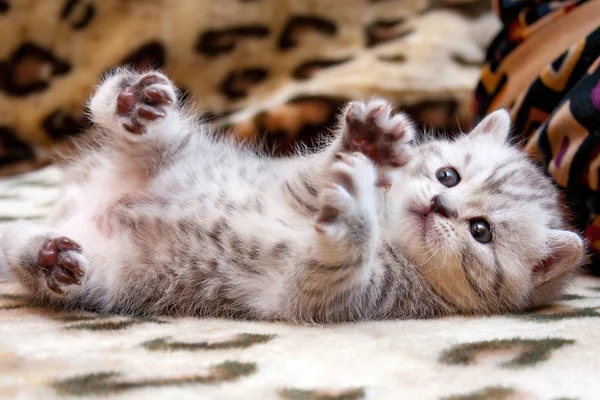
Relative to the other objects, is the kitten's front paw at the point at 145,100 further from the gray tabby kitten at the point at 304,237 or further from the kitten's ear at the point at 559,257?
the kitten's ear at the point at 559,257

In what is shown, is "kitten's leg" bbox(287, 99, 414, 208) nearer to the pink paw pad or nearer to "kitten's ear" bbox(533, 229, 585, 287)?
"kitten's ear" bbox(533, 229, 585, 287)

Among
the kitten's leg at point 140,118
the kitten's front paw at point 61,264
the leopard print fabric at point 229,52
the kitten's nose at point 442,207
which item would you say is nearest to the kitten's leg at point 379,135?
the kitten's nose at point 442,207

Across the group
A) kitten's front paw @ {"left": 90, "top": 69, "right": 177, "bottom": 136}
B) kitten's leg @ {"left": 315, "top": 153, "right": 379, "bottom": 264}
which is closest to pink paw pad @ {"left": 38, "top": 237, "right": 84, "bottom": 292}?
kitten's front paw @ {"left": 90, "top": 69, "right": 177, "bottom": 136}

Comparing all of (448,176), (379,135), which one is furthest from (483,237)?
(379,135)

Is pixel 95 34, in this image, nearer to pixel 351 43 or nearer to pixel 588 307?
pixel 351 43

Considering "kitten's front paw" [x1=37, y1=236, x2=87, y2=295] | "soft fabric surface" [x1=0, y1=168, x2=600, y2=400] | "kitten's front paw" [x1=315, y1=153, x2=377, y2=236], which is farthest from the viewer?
"kitten's front paw" [x1=37, y1=236, x2=87, y2=295]

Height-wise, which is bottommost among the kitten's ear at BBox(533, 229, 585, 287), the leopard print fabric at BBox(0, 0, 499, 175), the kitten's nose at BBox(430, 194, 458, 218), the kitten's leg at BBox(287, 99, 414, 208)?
the kitten's ear at BBox(533, 229, 585, 287)

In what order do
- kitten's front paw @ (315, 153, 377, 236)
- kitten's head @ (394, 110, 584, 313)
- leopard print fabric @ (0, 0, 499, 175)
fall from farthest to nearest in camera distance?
leopard print fabric @ (0, 0, 499, 175), kitten's head @ (394, 110, 584, 313), kitten's front paw @ (315, 153, 377, 236)
